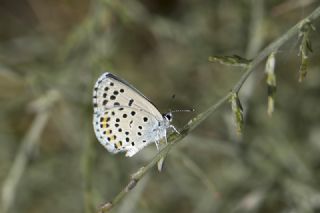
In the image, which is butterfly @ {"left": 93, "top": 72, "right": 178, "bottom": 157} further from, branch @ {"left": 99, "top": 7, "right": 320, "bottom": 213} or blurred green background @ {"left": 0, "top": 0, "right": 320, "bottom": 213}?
branch @ {"left": 99, "top": 7, "right": 320, "bottom": 213}

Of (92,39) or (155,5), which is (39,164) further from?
(155,5)

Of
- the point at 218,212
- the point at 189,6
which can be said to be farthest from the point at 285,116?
the point at 189,6

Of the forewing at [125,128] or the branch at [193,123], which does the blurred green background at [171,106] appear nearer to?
the forewing at [125,128]

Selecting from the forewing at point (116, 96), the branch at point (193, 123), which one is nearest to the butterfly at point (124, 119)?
the forewing at point (116, 96)

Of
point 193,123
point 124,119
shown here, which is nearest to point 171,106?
point 124,119

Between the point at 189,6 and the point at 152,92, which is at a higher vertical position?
the point at 189,6

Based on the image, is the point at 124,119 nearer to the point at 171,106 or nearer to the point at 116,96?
the point at 116,96

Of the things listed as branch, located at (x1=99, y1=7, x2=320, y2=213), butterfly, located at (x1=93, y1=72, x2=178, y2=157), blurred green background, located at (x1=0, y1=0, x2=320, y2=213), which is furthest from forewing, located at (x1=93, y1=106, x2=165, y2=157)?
branch, located at (x1=99, y1=7, x2=320, y2=213)
